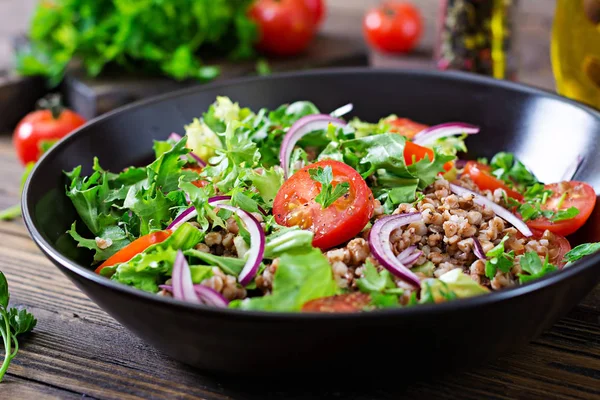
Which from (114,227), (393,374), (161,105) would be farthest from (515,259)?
(161,105)

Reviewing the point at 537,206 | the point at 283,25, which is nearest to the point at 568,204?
the point at 537,206

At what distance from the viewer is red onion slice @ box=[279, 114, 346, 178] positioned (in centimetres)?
290

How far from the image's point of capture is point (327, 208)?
2.40 meters

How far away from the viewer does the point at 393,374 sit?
205 centimetres

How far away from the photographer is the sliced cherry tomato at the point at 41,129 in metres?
4.36

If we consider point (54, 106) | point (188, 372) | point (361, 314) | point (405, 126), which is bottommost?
point (54, 106)

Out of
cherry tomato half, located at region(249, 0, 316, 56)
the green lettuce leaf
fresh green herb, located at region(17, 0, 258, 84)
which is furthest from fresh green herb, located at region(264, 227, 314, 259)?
cherry tomato half, located at region(249, 0, 316, 56)

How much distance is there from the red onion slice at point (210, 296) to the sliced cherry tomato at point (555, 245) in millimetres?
1156

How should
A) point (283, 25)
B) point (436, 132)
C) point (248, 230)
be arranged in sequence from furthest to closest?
point (283, 25) → point (436, 132) → point (248, 230)

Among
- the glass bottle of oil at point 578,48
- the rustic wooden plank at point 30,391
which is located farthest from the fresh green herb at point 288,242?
the glass bottle of oil at point 578,48

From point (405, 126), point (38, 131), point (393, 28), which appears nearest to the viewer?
point (405, 126)

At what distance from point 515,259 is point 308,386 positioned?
0.81 meters

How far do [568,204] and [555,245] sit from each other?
26cm

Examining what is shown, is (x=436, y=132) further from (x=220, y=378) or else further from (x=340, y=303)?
(x=220, y=378)
